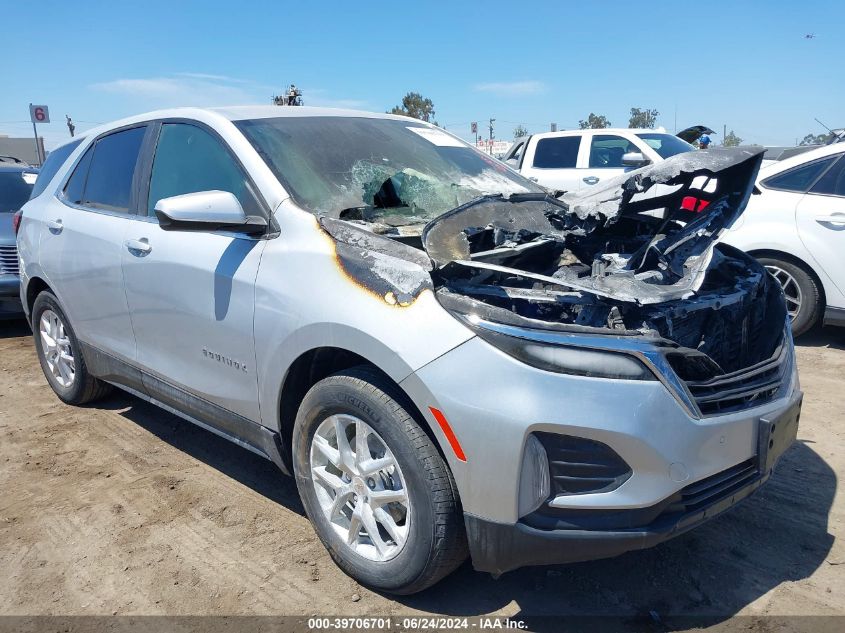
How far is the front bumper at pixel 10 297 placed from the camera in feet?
22.2

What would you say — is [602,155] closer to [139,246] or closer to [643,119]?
[139,246]

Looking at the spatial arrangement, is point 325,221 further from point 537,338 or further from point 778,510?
point 778,510

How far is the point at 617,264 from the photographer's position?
2.83 m

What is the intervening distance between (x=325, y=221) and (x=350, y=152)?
2.38 feet

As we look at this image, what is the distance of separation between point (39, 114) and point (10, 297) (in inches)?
616

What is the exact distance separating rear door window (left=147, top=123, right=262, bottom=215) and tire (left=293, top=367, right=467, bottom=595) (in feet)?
3.10

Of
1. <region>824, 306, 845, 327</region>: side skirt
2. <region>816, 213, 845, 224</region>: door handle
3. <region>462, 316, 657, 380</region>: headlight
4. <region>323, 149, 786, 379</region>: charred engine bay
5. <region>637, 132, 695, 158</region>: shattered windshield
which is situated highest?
<region>637, 132, 695, 158</region>: shattered windshield

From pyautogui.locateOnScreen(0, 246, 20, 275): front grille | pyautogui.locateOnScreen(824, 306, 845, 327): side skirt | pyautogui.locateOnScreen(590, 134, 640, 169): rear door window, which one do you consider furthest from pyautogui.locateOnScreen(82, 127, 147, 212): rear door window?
pyautogui.locateOnScreen(590, 134, 640, 169): rear door window

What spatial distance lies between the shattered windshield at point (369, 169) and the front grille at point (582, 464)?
1.31m

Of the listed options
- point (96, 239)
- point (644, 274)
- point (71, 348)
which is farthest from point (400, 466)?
point (71, 348)

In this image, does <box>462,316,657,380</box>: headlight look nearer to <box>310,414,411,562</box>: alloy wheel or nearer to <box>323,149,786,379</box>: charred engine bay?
<box>323,149,786,379</box>: charred engine bay

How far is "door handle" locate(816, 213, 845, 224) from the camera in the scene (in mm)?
5309

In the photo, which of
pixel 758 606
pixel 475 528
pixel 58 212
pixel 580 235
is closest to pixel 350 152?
pixel 580 235

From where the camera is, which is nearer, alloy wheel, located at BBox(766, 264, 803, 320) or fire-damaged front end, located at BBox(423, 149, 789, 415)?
fire-damaged front end, located at BBox(423, 149, 789, 415)
